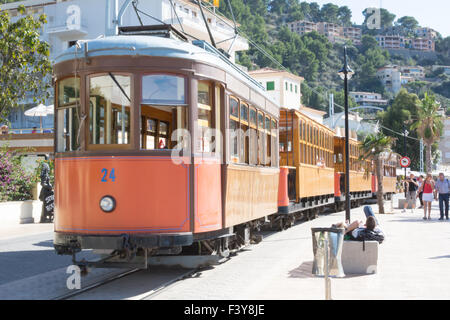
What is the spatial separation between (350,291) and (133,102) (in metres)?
3.73

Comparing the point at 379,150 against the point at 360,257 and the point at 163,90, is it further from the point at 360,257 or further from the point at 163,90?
the point at 163,90

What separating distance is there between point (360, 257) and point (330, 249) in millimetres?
834

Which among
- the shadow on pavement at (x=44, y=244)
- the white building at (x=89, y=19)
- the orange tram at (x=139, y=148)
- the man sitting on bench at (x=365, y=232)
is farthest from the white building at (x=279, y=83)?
the orange tram at (x=139, y=148)

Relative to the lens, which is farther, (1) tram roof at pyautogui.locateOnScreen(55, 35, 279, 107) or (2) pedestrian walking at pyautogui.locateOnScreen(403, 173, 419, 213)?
(2) pedestrian walking at pyautogui.locateOnScreen(403, 173, 419, 213)

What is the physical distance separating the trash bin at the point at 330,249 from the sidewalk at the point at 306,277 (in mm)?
149

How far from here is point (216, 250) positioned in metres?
10.1

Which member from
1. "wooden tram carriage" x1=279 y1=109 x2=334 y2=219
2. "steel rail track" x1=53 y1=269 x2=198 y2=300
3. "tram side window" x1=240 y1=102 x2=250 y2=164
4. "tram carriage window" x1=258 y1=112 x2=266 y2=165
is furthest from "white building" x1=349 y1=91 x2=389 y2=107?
"steel rail track" x1=53 y1=269 x2=198 y2=300

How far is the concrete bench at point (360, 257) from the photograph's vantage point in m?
9.73

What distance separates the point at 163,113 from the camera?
887cm

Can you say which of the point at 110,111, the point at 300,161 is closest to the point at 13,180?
the point at 300,161

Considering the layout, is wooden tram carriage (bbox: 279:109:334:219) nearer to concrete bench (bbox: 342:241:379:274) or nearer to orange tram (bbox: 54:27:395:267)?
concrete bench (bbox: 342:241:379:274)

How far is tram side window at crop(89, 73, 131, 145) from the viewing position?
28.2ft

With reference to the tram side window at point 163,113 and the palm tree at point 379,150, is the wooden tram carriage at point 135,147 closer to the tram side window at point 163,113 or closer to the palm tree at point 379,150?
the tram side window at point 163,113

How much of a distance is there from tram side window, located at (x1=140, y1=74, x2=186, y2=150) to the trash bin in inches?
87.7
